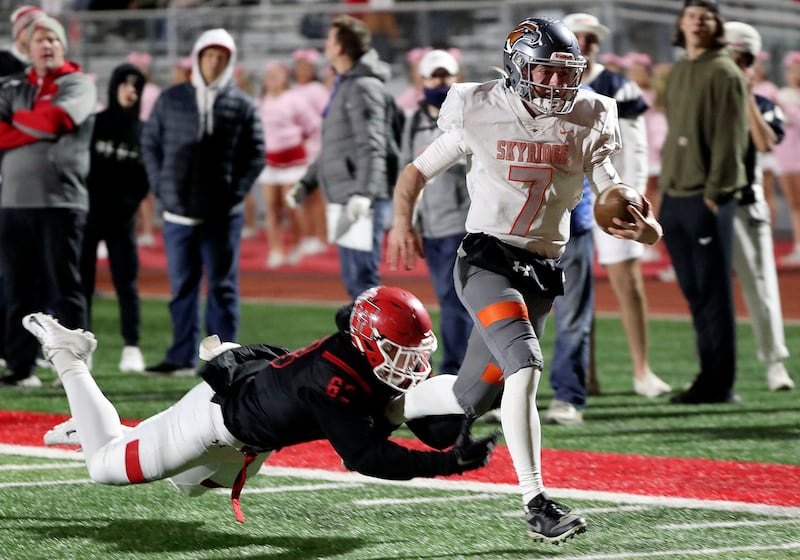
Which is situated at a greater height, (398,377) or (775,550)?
(398,377)

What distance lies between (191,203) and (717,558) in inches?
191

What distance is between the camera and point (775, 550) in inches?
186

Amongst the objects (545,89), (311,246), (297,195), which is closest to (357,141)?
(297,195)

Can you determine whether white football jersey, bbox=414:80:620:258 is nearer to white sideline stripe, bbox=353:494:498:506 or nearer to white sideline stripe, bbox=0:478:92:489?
white sideline stripe, bbox=353:494:498:506

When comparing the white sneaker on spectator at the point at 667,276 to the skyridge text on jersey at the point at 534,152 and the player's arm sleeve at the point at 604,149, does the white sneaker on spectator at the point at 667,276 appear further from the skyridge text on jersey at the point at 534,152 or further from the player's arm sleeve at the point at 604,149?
the skyridge text on jersey at the point at 534,152

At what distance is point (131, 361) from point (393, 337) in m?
4.94

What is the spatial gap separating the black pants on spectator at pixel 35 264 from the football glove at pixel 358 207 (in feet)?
5.05

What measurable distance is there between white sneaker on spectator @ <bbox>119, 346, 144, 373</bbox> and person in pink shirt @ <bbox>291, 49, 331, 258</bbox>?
749cm

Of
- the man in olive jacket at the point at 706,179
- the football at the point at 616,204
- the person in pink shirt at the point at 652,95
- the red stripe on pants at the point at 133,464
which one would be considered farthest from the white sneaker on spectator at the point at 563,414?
the person in pink shirt at the point at 652,95

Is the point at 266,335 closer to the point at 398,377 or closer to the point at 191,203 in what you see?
the point at 191,203

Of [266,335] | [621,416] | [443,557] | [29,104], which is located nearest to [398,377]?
[443,557]

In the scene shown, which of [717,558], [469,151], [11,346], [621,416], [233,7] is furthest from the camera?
[233,7]

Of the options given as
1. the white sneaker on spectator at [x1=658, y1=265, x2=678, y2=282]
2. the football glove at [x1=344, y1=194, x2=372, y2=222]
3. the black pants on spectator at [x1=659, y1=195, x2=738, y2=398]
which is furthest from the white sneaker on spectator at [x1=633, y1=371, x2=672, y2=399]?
the white sneaker on spectator at [x1=658, y1=265, x2=678, y2=282]

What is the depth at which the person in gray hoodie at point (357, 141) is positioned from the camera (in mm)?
8203
